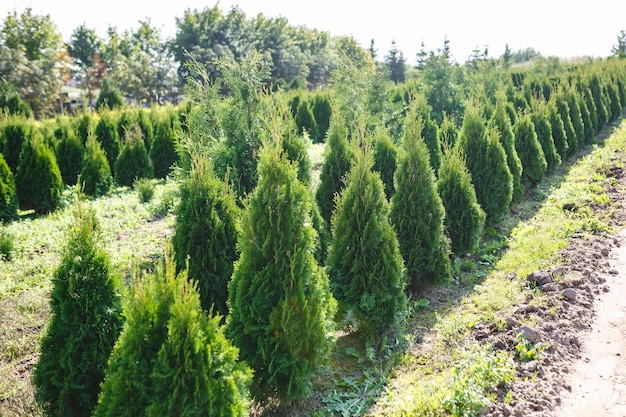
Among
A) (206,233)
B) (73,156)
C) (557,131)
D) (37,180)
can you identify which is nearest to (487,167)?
(557,131)

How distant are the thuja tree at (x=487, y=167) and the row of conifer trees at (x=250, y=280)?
4.85 feet

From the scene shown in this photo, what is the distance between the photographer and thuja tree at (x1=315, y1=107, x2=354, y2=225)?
7.15m

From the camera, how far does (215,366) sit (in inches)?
110

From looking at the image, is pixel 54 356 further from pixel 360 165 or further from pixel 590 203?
pixel 590 203

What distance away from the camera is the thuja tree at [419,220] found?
5891mm

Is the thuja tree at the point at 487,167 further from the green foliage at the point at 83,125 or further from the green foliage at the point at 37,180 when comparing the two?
the green foliage at the point at 83,125

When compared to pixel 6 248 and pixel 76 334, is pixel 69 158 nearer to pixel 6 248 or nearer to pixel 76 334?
pixel 6 248

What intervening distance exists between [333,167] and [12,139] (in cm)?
882

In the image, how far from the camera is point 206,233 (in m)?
4.61

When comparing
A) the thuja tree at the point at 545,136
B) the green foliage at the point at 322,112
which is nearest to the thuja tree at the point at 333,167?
the thuja tree at the point at 545,136

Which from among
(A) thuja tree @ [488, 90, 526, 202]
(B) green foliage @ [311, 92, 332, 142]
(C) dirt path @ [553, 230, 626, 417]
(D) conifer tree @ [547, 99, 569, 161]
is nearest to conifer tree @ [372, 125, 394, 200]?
(A) thuja tree @ [488, 90, 526, 202]

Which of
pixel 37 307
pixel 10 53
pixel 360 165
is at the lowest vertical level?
pixel 37 307

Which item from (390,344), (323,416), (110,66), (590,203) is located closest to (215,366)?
(323,416)

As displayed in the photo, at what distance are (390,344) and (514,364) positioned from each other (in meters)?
1.22
